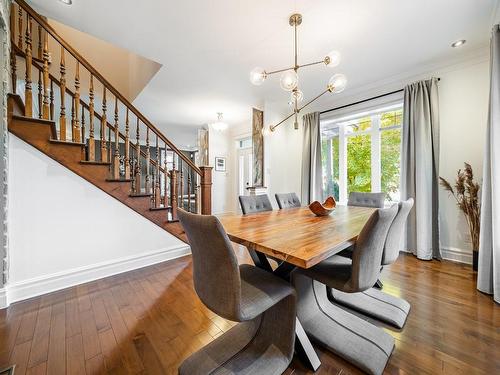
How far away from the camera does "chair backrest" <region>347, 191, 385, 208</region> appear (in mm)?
2672

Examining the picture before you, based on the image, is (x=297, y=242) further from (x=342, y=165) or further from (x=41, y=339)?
(x=342, y=165)

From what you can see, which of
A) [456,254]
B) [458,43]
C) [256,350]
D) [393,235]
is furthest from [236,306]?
[458,43]

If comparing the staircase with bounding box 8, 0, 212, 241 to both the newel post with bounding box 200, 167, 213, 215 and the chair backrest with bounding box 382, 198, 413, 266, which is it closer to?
the newel post with bounding box 200, 167, 213, 215

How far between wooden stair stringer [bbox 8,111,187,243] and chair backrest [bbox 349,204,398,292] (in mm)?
2440

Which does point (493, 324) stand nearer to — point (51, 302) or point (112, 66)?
point (51, 302)

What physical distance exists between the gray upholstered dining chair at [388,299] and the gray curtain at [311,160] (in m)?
2.30

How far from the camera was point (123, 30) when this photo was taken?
2250mm

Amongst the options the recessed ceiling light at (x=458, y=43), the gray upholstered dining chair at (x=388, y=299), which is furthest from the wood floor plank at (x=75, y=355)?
the recessed ceiling light at (x=458, y=43)

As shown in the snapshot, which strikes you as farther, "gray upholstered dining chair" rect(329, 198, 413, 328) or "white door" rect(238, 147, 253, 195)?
"white door" rect(238, 147, 253, 195)

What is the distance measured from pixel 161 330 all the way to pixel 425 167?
11.8 feet

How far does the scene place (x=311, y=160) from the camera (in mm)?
4078

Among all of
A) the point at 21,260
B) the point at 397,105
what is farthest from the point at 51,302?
the point at 397,105

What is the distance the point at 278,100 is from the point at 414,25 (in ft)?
7.56

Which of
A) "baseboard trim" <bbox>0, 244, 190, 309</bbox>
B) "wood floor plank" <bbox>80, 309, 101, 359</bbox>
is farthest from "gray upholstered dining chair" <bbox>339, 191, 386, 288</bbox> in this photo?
"wood floor plank" <bbox>80, 309, 101, 359</bbox>
